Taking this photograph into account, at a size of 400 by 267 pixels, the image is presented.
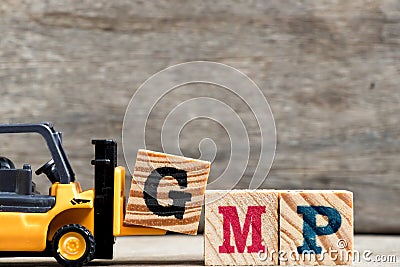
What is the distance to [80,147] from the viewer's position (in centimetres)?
288

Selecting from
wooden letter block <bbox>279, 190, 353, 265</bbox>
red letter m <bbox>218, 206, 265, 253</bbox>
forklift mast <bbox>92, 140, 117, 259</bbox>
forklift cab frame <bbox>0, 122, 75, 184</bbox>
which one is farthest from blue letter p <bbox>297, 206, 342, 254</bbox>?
forklift cab frame <bbox>0, 122, 75, 184</bbox>

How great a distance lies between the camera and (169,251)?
8.41ft

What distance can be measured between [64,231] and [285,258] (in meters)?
0.59

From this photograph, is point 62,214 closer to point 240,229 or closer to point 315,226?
point 240,229

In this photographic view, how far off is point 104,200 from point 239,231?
37cm

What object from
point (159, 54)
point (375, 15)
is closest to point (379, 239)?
point (375, 15)

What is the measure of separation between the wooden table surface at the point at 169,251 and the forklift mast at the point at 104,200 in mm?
61

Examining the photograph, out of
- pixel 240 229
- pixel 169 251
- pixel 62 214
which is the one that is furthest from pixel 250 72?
pixel 62 214

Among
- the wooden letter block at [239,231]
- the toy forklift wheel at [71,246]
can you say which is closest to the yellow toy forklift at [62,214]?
the toy forklift wheel at [71,246]

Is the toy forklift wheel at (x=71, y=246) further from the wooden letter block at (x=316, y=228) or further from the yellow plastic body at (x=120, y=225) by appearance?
the wooden letter block at (x=316, y=228)

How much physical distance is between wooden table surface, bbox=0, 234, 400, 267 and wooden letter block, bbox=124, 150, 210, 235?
5.0 inches

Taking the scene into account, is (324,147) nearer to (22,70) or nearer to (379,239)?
(379,239)

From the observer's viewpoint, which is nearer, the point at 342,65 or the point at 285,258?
the point at 285,258

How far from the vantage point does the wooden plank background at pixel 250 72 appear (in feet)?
9.45
